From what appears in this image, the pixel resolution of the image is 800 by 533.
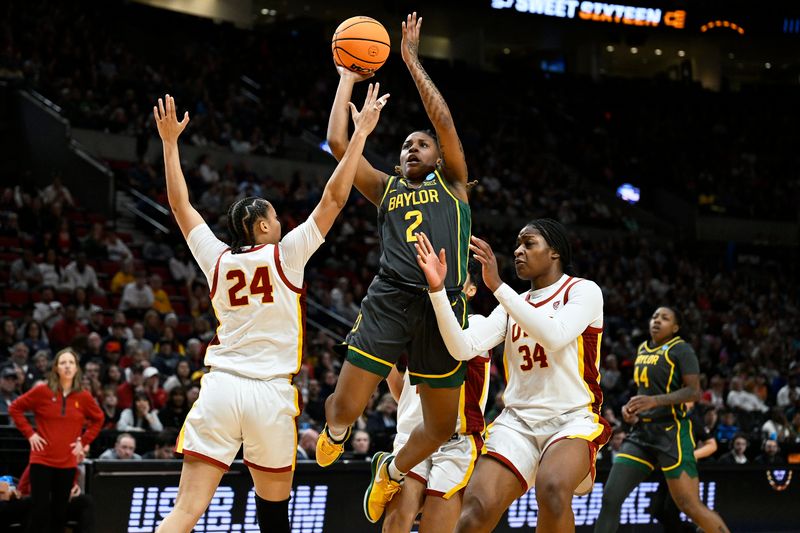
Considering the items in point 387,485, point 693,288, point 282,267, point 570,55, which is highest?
point 570,55

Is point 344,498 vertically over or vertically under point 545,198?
under

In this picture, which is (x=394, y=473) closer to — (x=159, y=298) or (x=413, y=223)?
(x=413, y=223)

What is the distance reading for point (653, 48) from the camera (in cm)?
3584

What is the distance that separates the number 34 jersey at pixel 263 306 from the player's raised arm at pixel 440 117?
3.06 feet

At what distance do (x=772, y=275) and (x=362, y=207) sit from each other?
12.3 m

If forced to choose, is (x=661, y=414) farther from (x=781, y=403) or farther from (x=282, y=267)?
(x=781, y=403)

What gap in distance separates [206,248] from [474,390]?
1.93 meters

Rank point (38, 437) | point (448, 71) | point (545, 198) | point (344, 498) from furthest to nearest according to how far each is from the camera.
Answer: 1. point (448, 71)
2. point (545, 198)
3. point (344, 498)
4. point (38, 437)

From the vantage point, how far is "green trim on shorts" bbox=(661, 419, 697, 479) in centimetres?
845

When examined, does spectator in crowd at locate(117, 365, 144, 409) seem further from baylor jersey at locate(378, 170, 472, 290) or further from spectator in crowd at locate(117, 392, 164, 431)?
baylor jersey at locate(378, 170, 472, 290)

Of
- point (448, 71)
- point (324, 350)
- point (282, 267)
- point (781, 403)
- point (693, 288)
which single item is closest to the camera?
point (282, 267)

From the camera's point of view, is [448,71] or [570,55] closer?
[448,71]

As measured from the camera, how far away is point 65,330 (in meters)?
12.8

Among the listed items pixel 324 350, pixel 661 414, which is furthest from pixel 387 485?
pixel 324 350
